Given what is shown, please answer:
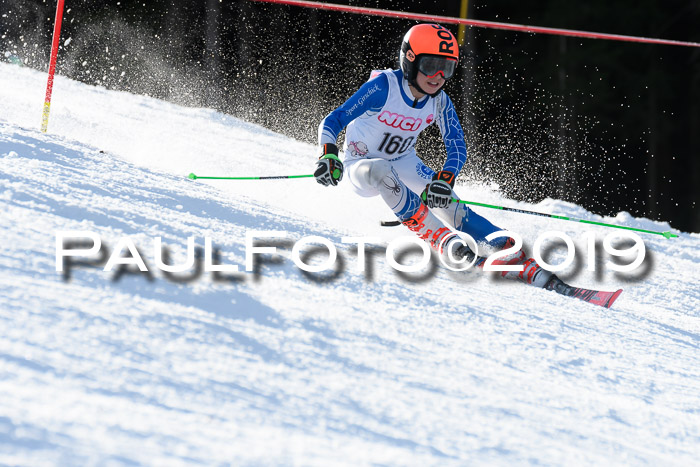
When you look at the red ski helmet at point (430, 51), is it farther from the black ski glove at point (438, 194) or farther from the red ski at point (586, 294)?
the red ski at point (586, 294)

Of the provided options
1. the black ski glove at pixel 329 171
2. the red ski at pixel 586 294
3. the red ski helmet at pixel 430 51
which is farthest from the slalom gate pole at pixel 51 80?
the red ski at pixel 586 294

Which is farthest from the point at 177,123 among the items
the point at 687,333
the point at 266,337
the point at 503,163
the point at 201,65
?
the point at 503,163

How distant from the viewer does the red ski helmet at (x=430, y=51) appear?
11.2 ft

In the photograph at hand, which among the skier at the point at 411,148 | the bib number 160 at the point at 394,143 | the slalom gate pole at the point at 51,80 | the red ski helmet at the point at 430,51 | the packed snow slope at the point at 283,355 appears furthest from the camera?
the slalom gate pole at the point at 51,80

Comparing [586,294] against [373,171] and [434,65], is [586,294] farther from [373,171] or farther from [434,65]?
[434,65]

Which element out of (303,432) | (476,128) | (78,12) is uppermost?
(78,12)

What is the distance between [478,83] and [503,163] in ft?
7.65

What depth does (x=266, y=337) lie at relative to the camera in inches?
70.5

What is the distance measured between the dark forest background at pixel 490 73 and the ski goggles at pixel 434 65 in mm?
8115

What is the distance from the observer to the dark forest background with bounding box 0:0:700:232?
43.8 ft

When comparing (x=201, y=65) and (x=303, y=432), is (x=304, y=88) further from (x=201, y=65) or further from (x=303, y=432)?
(x=303, y=432)

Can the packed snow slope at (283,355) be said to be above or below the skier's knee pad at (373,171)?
below

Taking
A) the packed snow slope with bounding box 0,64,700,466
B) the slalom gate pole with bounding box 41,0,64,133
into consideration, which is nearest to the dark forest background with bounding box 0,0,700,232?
the slalom gate pole with bounding box 41,0,64,133

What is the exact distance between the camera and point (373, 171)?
3.36m
